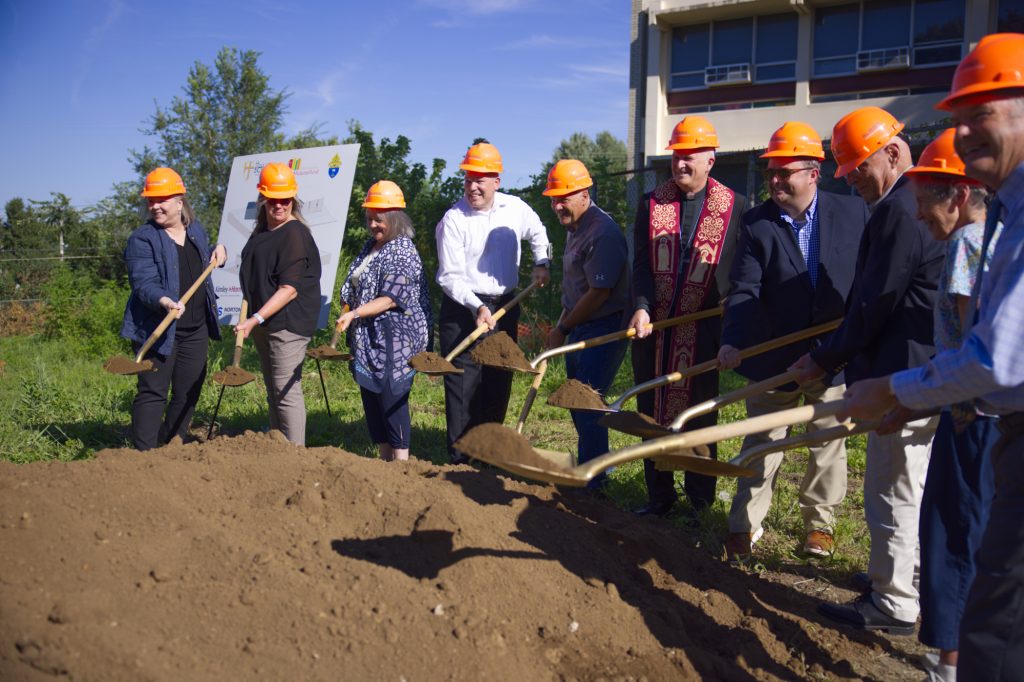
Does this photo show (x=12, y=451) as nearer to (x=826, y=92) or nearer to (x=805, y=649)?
(x=805, y=649)

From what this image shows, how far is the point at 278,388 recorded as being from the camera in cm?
566

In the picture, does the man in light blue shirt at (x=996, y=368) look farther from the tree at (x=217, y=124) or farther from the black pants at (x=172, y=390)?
the tree at (x=217, y=124)

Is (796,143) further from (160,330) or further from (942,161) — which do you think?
(160,330)

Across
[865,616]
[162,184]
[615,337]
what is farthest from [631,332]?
[162,184]

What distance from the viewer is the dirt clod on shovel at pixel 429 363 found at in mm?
5355

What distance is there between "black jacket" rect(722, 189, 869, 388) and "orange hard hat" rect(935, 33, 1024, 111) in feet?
6.51

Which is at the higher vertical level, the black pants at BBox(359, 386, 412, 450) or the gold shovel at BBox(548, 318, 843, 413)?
the gold shovel at BBox(548, 318, 843, 413)

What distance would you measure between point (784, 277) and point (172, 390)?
13.8ft

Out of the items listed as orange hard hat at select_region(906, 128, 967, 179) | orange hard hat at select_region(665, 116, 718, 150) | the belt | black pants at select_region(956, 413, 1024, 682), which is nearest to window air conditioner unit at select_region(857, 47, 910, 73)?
the belt

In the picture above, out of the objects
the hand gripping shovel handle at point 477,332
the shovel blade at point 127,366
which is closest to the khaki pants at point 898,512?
the hand gripping shovel handle at point 477,332

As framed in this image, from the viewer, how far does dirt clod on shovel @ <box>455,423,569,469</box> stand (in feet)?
8.87

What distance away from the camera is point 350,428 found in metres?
7.45

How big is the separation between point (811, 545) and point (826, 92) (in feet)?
70.8

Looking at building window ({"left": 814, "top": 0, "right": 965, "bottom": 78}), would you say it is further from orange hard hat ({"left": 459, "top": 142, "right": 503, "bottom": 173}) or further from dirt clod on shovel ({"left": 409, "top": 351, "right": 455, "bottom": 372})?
dirt clod on shovel ({"left": 409, "top": 351, "right": 455, "bottom": 372})
